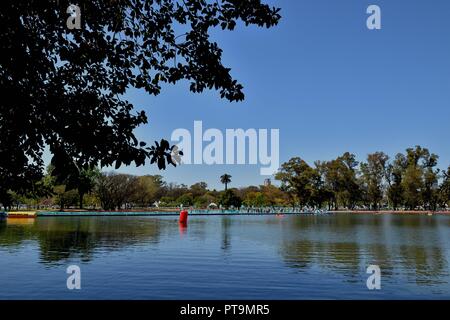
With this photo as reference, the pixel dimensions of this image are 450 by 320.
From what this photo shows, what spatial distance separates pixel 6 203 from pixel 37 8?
3430mm

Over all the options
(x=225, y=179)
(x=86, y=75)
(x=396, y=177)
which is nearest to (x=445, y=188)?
(x=396, y=177)

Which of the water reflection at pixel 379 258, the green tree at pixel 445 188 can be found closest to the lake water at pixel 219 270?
the water reflection at pixel 379 258

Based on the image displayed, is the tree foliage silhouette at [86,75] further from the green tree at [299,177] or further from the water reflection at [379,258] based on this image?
the green tree at [299,177]

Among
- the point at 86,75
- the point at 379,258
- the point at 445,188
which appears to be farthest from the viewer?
the point at 445,188

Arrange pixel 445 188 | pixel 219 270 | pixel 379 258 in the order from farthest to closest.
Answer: pixel 445 188
pixel 379 258
pixel 219 270

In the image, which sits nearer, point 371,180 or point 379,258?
point 379,258

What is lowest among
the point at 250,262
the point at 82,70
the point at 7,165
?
the point at 250,262

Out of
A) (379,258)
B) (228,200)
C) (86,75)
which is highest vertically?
(86,75)

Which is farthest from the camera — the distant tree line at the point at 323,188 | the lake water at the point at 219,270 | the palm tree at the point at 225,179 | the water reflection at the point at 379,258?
the palm tree at the point at 225,179

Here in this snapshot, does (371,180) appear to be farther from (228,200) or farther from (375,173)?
(228,200)

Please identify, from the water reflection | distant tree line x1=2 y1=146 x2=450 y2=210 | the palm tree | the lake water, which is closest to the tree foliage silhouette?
the lake water
